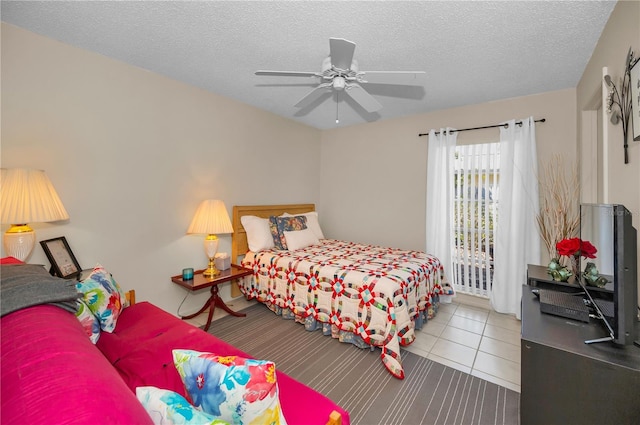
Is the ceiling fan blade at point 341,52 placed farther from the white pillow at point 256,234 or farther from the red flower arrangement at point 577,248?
the white pillow at point 256,234

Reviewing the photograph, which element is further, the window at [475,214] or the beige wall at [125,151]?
the window at [475,214]

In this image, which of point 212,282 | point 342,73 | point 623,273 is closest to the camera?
point 623,273

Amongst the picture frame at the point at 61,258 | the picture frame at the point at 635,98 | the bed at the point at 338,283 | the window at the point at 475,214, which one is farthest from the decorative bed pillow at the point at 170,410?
the window at the point at 475,214

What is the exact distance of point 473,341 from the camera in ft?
8.36

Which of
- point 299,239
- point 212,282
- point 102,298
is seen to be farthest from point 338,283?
point 102,298

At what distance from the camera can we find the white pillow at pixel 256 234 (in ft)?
11.0

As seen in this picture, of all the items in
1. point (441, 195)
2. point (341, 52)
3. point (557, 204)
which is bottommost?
point (557, 204)

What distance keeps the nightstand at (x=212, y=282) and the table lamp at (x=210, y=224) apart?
0.31 ft

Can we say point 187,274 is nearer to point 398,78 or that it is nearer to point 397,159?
point 398,78

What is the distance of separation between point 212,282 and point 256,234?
0.88 metres

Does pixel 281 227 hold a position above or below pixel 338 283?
above

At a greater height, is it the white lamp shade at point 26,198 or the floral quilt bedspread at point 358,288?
the white lamp shade at point 26,198

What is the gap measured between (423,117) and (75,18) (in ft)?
12.0

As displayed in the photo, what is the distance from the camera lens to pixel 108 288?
5.67 feet
